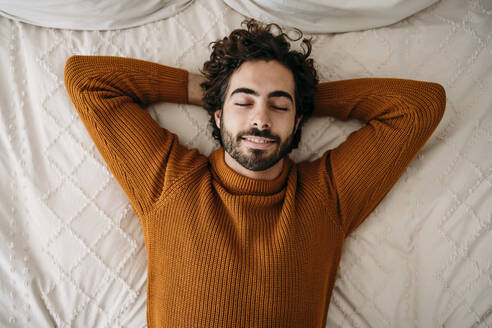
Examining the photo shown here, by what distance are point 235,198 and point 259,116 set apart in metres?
0.27

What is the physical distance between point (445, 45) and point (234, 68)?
2.71 ft

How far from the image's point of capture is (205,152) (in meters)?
1.20

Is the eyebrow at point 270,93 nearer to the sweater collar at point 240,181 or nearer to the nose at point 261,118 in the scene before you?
the nose at point 261,118

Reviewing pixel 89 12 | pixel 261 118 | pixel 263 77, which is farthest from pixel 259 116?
pixel 89 12

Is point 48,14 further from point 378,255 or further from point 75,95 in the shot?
point 378,255

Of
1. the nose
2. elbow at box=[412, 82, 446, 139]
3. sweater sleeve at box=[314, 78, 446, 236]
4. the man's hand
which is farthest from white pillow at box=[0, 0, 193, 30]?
elbow at box=[412, 82, 446, 139]

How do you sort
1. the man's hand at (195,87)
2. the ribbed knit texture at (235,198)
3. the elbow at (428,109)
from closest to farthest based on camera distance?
the ribbed knit texture at (235,198)
the elbow at (428,109)
the man's hand at (195,87)

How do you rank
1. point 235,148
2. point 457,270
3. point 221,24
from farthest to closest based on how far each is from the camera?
1. point 221,24
2. point 457,270
3. point 235,148

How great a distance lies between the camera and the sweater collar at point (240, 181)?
3.37ft

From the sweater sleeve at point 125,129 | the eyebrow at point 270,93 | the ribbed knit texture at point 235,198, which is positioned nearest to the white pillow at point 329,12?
the ribbed knit texture at point 235,198

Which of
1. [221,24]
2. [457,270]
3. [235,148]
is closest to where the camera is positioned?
[235,148]

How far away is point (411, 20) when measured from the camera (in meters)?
1.25

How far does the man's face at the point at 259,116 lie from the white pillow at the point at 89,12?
452 millimetres

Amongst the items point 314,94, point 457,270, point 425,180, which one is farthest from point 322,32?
point 457,270
